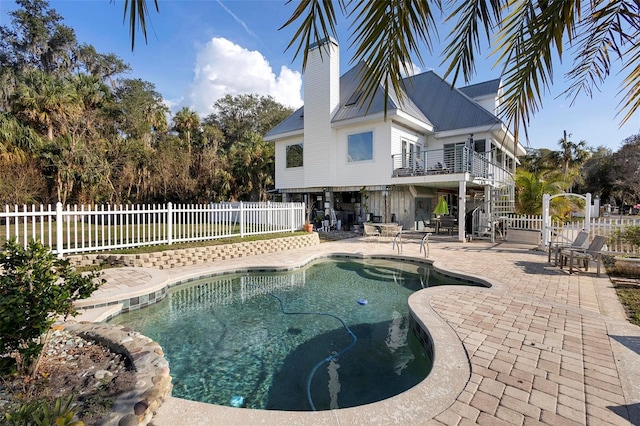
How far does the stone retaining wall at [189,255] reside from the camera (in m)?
7.42

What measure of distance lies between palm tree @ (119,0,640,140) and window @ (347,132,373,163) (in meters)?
13.1

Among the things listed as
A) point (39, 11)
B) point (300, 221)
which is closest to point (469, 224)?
point (300, 221)

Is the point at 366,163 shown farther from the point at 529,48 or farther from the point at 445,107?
the point at 529,48

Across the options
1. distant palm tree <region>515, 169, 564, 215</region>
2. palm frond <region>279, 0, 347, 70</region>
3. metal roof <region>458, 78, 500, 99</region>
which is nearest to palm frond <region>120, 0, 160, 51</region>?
palm frond <region>279, 0, 347, 70</region>

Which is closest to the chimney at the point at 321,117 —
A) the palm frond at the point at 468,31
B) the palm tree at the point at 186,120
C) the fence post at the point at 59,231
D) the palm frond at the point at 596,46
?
the fence post at the point at 59,231

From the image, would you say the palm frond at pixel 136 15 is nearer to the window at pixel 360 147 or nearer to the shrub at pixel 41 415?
the shrub at pixel 41 415

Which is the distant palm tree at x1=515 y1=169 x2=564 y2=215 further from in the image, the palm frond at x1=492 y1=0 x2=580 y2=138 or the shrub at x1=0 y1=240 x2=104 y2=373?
the shrub at x1=0 y1=240 x2=104 y2=373

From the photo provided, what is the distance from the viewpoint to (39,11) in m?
25.2

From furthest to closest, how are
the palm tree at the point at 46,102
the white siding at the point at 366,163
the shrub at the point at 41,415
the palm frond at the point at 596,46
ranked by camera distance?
the palm tree at the point at 46,102 → the white siding at the point at 366,163 → the palm frond at the point at 596,46 → the shrub at the point at 41,415

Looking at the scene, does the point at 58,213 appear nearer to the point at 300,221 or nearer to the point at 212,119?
the point at 300,221

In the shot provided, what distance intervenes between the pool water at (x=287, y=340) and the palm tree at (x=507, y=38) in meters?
3.11

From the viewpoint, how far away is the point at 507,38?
2328mm

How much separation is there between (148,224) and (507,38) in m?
9.12

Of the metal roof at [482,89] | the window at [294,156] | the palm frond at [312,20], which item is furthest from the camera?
the window at [294,156]
